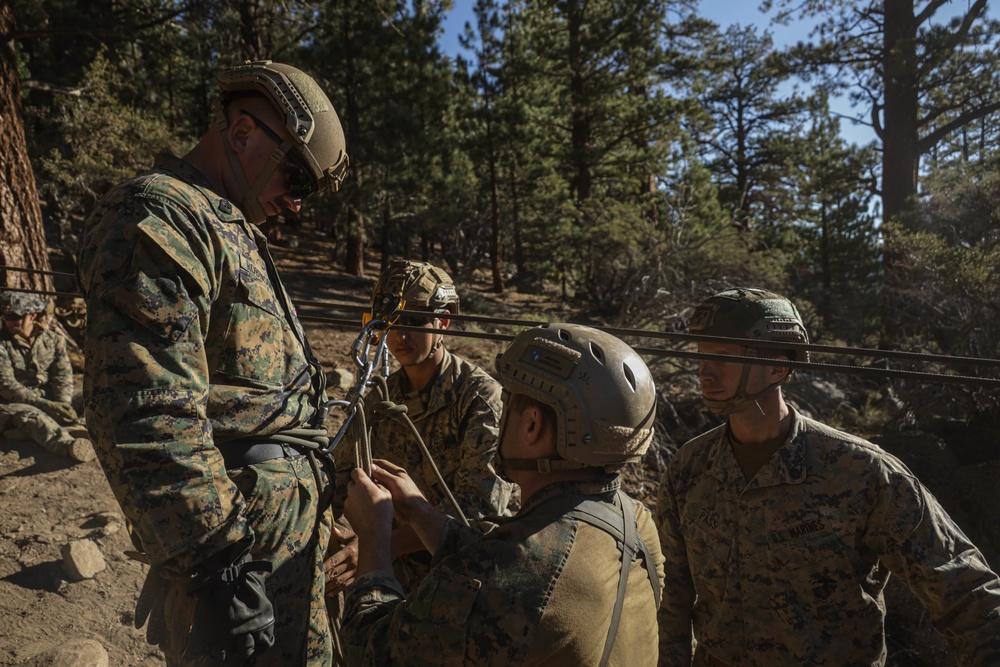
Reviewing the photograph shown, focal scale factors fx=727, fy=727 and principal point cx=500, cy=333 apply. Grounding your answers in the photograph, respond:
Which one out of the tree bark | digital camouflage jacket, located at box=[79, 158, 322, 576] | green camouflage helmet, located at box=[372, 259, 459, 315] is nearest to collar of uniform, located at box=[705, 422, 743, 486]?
green camouflage helmet, located at box=[372, 259, 459, 315]

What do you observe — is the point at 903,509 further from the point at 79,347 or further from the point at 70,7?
the point at 70,7

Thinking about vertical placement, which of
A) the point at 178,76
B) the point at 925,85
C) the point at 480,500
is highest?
the point at 178,76

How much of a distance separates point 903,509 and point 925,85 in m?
13.8

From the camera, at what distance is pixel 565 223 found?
16938mm

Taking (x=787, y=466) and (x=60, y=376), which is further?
(x=60, y=376)

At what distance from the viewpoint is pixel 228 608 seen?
71.7 inches

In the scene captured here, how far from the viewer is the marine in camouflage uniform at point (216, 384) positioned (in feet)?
5.83

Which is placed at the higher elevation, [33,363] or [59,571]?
[33,363]

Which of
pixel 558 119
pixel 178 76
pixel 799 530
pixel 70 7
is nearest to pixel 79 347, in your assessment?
pixel 799 530

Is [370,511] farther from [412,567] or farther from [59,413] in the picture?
[59,413]

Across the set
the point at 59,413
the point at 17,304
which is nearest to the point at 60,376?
the point at 59,413

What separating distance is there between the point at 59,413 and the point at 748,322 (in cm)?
690

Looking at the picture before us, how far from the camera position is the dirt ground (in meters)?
4.08

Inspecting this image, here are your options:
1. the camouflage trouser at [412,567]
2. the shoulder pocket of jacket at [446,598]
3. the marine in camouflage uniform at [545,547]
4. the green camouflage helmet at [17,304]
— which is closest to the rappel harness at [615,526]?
the marine in camouflage uniform at [545,547]
